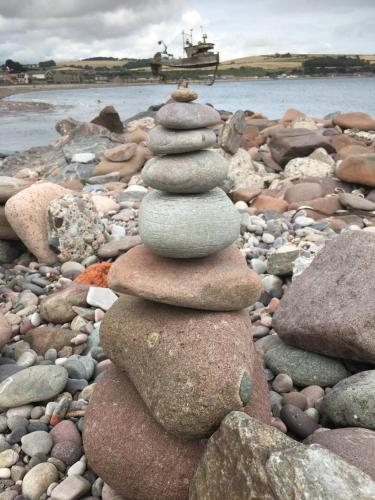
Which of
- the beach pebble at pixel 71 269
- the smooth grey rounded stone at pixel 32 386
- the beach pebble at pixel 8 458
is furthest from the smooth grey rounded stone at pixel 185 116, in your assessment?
the beach pebble at pixel 71 269

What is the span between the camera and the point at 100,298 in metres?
6.04

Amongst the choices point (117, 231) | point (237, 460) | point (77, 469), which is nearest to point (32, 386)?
point (77, 469)

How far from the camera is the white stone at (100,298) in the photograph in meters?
5.99

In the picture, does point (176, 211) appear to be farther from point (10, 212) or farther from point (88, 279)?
point (10, 212)

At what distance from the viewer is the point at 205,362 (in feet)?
10.7

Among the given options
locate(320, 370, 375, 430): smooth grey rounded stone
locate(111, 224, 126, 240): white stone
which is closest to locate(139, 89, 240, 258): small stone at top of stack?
locate(320, 370, 375, 430): smooth grey rounded stone

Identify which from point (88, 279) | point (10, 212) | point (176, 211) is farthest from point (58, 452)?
point (10, 212)

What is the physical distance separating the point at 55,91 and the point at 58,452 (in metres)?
92.2

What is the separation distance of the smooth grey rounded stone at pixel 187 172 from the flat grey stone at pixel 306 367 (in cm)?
189

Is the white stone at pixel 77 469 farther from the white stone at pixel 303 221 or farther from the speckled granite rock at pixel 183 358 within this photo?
the white stone at pixel 303 221

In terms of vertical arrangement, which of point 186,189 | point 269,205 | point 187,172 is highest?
point 187,172

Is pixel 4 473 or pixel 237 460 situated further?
pixel 4 473

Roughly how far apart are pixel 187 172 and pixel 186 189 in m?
0.14

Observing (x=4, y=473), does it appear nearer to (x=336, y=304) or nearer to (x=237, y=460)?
(x=237, y=460)
